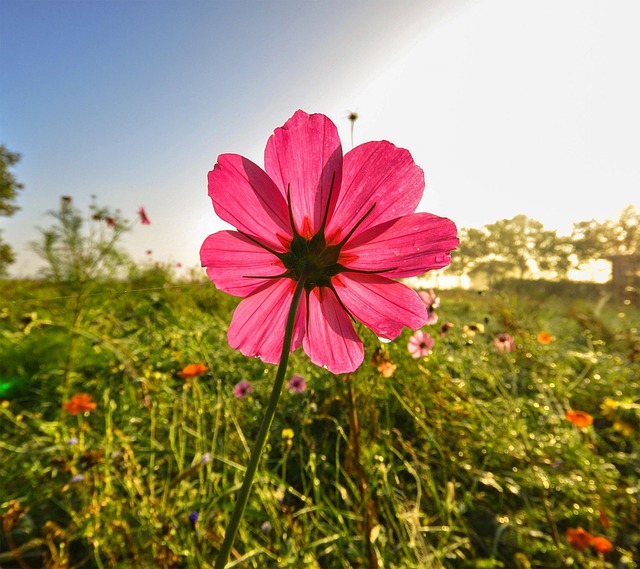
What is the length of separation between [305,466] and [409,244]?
4.16ft

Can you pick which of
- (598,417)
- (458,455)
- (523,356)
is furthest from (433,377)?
(523,356)

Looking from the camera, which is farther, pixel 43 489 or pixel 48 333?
pixel 48 333

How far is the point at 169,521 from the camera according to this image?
110 centimetres

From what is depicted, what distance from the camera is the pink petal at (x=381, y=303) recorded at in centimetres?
32

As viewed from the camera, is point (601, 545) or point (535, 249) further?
point (535, 249)

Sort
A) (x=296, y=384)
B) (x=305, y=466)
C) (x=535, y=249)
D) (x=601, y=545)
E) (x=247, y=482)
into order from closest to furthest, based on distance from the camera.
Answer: (x=247, y=482), (x=601, y=545), (x=305, y=466), (x=296, y=384), (x=535, y=249)

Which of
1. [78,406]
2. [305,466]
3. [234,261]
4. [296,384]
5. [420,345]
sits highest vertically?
[234,261]

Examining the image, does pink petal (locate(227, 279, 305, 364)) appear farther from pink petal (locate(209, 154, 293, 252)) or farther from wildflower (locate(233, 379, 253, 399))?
wildflower (locate(233, 379, 253, 399))

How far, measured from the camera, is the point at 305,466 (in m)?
1.41

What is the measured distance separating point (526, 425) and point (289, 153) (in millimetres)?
1978

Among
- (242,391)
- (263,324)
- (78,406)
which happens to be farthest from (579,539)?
(78,406)

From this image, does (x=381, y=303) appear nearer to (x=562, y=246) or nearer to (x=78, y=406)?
(x=78, y=406)

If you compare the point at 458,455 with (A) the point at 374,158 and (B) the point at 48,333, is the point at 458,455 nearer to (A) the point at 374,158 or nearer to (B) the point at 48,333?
(A) the point at 374,158

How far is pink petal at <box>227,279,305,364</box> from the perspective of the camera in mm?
325
